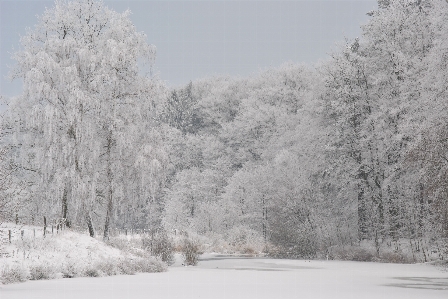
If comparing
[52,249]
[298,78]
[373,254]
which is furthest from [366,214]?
[298,78]

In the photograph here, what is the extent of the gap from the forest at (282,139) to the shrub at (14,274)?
1.62m

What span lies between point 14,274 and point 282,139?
3446 centimetres

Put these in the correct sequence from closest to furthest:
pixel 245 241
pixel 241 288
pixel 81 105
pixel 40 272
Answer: pixel 241 288 < pixel 40 272 < pixel 81 105 < pixel 245 241

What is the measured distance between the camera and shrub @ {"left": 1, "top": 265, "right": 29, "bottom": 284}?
14711 millimetres

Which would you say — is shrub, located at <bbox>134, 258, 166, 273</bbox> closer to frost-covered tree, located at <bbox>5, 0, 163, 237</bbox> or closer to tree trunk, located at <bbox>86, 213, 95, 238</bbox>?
frost-covered tree, located at <bbox>5, 0, 163, 237</bbox>

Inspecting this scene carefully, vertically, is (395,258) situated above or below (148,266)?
below

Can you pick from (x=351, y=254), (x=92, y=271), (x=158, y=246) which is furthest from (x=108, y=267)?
(x=351, y=254)

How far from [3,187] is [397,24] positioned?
27.3 m

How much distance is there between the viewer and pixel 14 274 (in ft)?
49.7

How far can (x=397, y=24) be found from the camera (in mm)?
31594

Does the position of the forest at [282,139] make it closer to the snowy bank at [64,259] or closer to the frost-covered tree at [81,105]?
the frost-covered tree at [81,105]

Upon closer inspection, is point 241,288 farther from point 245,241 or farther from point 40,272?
point 245,241

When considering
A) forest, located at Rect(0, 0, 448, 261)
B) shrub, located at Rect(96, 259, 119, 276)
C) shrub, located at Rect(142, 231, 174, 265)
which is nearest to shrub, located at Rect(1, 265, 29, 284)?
forest, located at Rect(0, 0, 448, 261)

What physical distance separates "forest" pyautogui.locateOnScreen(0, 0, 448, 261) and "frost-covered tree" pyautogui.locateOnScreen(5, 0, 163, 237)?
0.07 m
